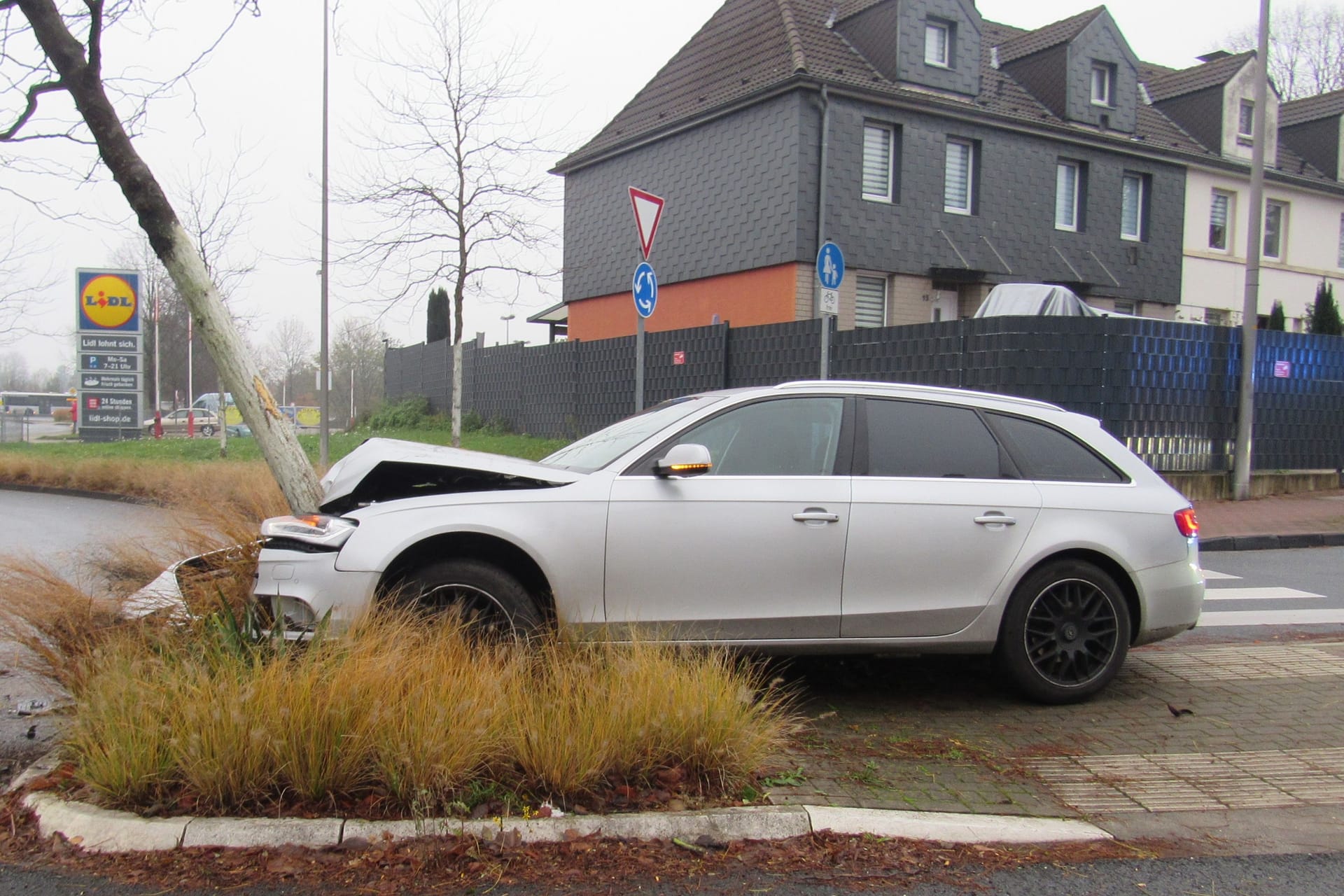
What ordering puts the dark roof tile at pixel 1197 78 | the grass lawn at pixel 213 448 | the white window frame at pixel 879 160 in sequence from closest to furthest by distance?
the grass lawn at pixel 213 448 → the white window frame at pixel 879 160 → the dark roof tile at pixel 1197 78

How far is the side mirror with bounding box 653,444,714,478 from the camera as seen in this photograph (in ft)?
15.3

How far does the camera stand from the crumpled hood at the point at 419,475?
16.1 feet

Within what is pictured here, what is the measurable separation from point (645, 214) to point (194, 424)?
41.2 metres

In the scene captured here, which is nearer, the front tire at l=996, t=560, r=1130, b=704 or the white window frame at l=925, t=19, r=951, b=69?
the front tire at l=996, t=560, r=1130, b=704

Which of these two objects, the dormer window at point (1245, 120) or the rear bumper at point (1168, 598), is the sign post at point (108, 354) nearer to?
the rear bumper at point (1168, 598)

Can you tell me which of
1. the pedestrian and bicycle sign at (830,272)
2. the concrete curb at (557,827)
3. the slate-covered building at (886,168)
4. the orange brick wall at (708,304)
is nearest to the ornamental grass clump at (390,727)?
the concrete curb at (557,827)

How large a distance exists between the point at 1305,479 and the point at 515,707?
16.5 m

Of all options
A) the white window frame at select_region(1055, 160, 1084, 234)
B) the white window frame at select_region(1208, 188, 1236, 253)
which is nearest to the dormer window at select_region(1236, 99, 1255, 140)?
the white window frame at select_region(1208, 188, 1236, 253)

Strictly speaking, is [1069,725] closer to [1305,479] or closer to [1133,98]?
[1305,479]

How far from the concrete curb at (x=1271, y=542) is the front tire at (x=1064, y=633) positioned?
716 centimetres

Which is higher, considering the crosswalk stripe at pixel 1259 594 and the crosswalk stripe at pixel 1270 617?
the crosswalk stripe at pixel 1259 594

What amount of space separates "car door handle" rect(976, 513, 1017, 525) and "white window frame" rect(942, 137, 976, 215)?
18.9 meters

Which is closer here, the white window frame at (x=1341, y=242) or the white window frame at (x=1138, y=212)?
the white window frame at (x=1138, y=212)

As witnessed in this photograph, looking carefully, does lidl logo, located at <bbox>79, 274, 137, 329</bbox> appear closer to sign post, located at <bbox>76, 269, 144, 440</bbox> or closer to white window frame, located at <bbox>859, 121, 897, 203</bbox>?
sign post, located at <bbox>76, 269, 144, 440</bbox>
